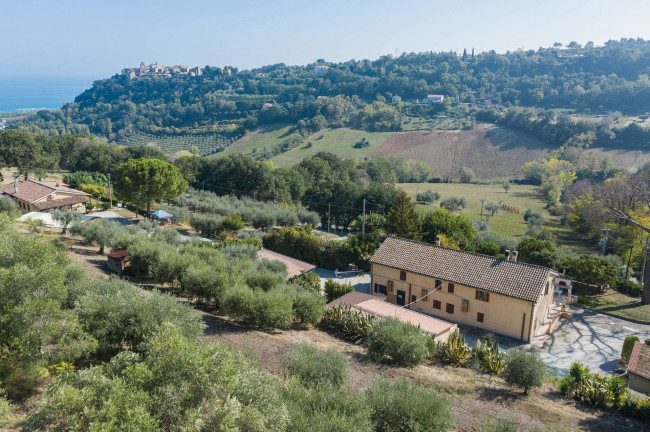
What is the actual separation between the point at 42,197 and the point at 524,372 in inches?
1876

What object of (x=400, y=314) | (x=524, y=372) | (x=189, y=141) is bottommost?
(x=189, y=141)

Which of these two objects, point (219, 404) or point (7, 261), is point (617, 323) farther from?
point (7, 261)

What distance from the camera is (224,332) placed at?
55.8 feet

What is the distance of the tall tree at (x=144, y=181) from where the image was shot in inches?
1737

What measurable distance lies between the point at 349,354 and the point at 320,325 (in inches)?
156

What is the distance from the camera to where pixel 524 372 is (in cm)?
1430

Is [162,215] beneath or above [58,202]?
beneath

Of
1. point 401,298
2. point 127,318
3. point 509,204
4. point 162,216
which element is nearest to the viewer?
point 127,318

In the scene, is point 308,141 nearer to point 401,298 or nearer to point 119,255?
point 401,298

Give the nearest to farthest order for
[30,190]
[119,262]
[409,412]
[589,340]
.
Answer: [409,412], [119,262], [589,340], [30,190]

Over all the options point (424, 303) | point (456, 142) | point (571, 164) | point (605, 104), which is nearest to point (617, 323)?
point (424, 303)

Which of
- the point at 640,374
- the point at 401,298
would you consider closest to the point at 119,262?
Result: the point at 401,298

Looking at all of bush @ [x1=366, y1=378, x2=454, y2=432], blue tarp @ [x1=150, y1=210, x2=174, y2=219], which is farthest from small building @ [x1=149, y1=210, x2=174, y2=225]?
bush @ [x1=366, y1=378, x2=454, y2=432]

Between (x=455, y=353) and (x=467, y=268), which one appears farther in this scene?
(x=467, y=268)
